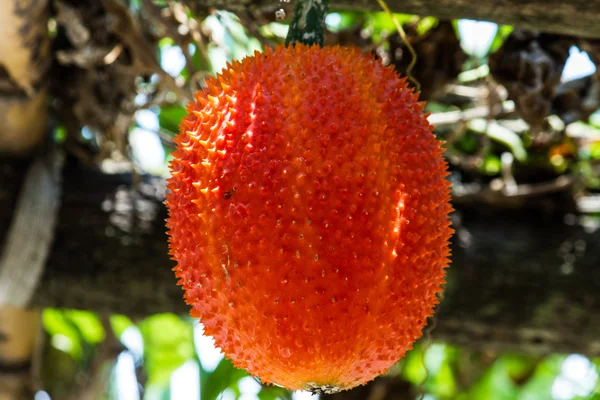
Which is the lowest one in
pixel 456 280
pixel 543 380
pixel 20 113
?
pixel 543 380

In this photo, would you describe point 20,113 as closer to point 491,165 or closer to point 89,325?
point 89,325

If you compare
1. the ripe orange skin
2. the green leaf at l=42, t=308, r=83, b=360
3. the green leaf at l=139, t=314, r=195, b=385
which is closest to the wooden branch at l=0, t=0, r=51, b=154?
the ripe orange skin

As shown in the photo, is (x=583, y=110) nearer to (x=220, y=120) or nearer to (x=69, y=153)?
(x=220, y=120)

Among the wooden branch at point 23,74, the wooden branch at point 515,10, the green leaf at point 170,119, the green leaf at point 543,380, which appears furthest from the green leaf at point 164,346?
the wooden branch at point 515,10

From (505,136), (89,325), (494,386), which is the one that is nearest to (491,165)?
(505,136)

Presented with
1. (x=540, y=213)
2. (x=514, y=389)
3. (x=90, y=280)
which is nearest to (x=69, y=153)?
(x=90, y=280)

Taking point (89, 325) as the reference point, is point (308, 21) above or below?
above
